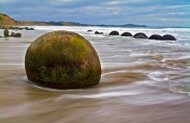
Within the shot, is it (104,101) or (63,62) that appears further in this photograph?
(63,62)

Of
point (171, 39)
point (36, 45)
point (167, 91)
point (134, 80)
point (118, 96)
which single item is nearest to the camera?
point (118, 96)

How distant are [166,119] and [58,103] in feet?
5.95

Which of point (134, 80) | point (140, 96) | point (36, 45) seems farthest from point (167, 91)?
point (36, 45)

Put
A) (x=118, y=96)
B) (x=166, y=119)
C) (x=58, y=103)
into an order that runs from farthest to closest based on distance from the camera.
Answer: (x=118, y=96) < (x=58, y=103) < (x=166, y=119)

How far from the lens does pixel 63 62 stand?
713cm

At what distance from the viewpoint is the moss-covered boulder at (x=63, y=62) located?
7.16 m

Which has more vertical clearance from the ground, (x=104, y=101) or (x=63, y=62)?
(x=63, y=62)

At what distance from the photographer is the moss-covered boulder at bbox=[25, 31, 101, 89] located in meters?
7.16

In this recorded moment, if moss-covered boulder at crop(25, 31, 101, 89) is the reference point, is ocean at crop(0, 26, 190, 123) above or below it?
below

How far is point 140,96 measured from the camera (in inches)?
256

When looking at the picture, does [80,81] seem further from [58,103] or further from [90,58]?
[58,103]

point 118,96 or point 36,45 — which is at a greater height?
point 36,45

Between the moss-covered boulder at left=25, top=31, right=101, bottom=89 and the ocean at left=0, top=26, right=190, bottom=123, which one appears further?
the moss-covered boulder at left=25, top=31, right=101, bottom=89

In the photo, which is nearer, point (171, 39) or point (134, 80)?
point (134, 80)
